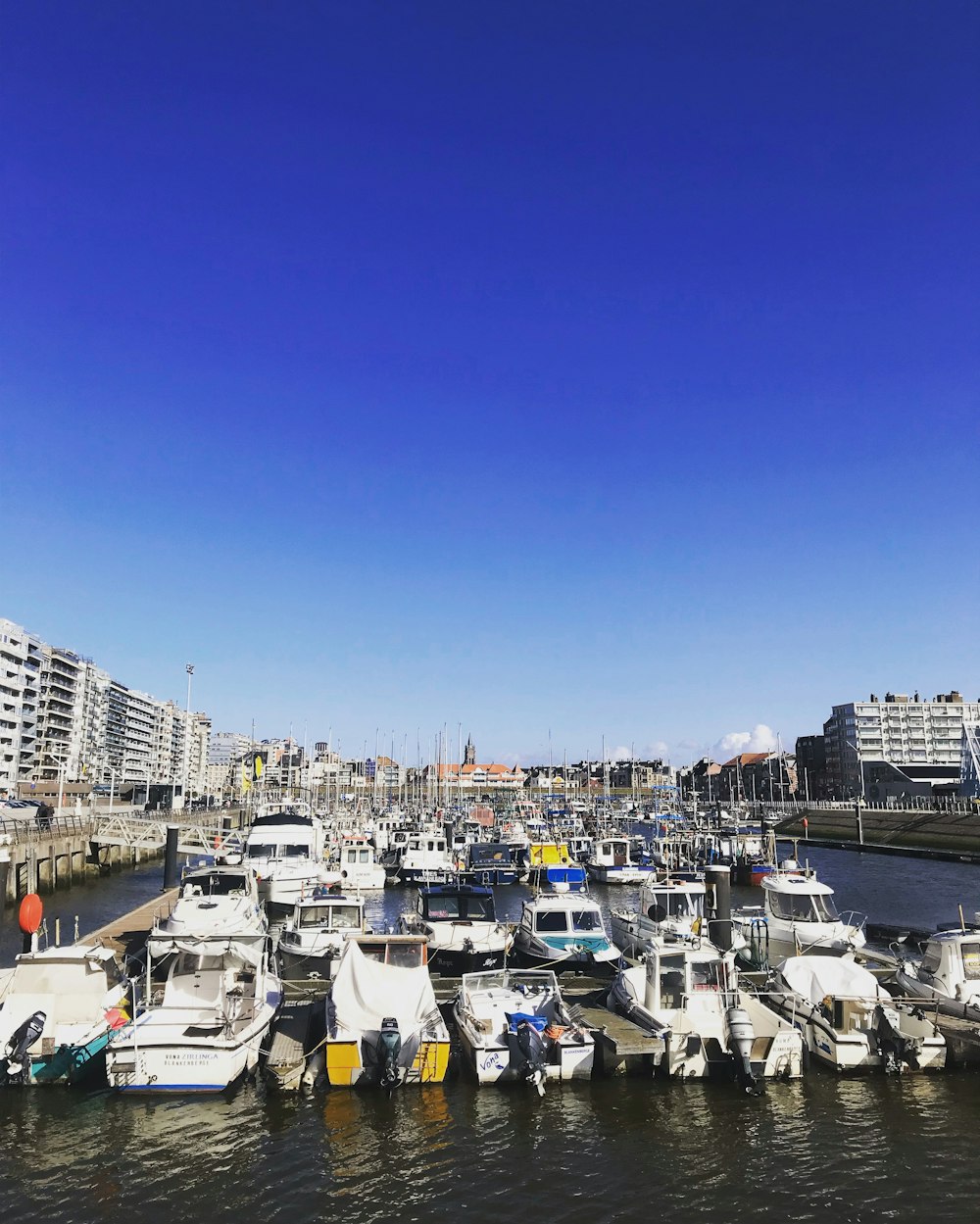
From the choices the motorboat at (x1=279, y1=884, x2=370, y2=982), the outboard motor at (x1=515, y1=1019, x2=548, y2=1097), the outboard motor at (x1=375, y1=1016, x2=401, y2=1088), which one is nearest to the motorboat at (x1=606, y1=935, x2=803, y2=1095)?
the outboard motor at (x1=515, y1=1019, x2=548, y2=1097)

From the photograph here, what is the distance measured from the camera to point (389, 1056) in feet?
66.8

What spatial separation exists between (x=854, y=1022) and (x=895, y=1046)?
1037 mm

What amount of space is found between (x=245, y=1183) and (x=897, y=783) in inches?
7602

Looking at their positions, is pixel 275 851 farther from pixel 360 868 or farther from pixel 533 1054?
pixel 533 1054

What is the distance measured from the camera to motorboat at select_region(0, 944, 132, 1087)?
20.6m

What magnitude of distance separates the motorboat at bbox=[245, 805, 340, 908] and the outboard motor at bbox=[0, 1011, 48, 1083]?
25408 mm

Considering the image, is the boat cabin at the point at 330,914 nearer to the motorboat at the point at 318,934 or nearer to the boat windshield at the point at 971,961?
the motorboat at the point at 318,934

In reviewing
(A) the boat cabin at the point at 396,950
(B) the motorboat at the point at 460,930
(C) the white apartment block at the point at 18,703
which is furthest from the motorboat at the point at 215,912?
(C) the white apartment block at the point at 18,703

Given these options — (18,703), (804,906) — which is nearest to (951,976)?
(804,906)

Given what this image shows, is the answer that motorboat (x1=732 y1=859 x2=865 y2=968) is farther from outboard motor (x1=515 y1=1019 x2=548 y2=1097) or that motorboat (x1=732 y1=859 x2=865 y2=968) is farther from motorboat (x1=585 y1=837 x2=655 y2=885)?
motorboat (x1=585 y1=837 x2=655 y2=885)

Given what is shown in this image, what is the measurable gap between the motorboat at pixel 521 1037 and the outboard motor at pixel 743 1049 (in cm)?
337

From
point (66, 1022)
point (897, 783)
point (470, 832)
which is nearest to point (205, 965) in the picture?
point (66, 1022)

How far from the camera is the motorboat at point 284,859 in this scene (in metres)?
50.5

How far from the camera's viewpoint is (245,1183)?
1662cm
